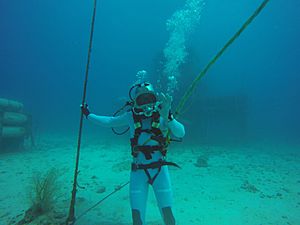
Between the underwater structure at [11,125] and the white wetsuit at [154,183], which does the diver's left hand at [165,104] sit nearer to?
the white wetsuit at [154,183]

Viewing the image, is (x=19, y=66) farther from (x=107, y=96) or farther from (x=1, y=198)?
(x=1, y=198)

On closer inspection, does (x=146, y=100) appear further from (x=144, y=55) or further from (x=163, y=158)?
(x=144, y=55)

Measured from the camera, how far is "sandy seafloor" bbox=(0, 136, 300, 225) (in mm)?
4961

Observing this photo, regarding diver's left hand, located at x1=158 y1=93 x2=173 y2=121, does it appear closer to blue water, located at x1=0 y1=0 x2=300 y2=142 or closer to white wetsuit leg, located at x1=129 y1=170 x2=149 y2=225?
white wetsuit leg, located at x1=129 y1=170 x2=149 y2=225

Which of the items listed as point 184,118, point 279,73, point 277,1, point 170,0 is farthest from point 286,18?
point 279,73

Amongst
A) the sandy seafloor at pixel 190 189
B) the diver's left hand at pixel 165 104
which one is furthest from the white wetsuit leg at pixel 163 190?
the sandy seafloor at pixel 190 189

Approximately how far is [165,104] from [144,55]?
10754cm

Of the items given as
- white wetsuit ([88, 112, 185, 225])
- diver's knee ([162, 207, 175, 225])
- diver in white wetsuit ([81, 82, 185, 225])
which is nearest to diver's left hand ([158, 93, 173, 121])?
diver in white wetsuit ([81, 82, 185, 225])

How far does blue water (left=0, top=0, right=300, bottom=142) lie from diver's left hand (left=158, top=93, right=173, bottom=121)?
1031 cm

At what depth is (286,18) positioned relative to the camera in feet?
181

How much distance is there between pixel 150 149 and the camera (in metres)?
3.49

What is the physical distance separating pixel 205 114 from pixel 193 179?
9503 mm

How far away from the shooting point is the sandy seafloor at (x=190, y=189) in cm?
496

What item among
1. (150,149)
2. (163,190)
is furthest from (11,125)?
(163,190)
